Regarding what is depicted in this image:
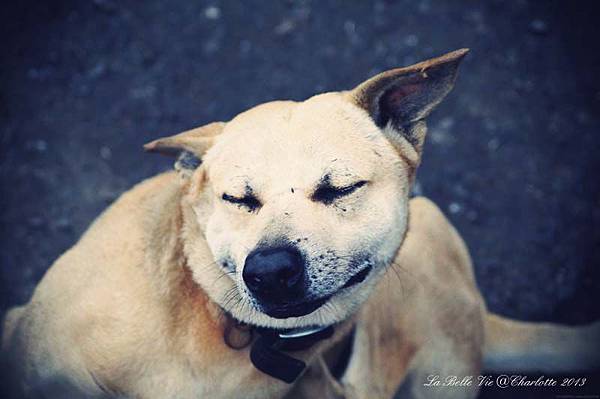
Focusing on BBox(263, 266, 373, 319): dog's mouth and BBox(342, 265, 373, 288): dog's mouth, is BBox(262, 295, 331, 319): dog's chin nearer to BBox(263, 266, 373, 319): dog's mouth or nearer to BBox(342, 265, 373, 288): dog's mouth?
BBox(263, 266, 373, 319): dog's mouth

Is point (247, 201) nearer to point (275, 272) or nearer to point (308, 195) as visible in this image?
point (308, 195)

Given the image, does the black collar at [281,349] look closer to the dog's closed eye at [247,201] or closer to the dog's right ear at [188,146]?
the dog's closed eye at [247,201]

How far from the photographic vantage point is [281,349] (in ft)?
8.21

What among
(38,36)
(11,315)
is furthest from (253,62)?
(11,315)

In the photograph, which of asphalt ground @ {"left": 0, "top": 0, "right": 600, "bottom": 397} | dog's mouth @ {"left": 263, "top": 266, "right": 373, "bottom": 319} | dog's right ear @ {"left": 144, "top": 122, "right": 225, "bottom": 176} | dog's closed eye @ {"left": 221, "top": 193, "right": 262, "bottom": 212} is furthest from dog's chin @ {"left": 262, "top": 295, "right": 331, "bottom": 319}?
asphalt ground @ {"left": 0, "top": 0, "right": 600, "bottom": 397}

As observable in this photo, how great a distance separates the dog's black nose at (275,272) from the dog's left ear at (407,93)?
2.58 feet

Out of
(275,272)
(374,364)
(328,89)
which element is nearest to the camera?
(275,272)

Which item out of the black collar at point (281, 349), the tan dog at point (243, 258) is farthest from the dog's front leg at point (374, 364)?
the black collar at point (281, 349)

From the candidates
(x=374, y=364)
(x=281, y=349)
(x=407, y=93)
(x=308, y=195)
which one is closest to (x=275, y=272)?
(x=308, y=195)

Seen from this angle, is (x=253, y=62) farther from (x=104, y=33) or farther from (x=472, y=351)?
(x=472, y=351)

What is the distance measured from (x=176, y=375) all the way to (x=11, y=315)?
51.9 inches

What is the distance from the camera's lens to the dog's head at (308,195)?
83.2 inches

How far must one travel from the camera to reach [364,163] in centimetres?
228

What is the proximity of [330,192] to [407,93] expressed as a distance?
0.58 meters
